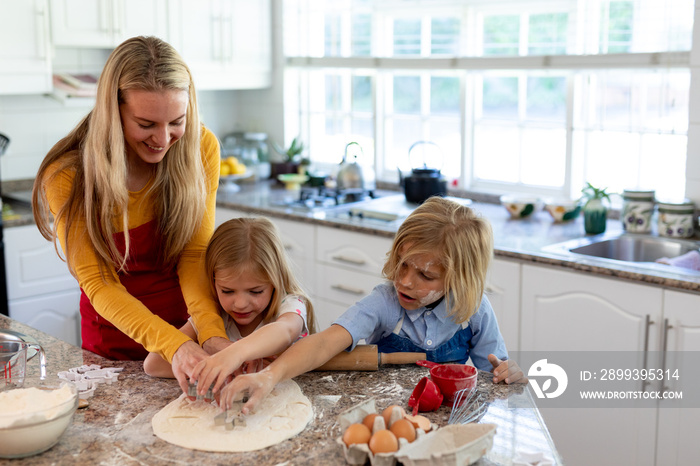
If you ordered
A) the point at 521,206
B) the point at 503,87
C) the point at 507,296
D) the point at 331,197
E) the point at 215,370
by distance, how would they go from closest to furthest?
the point at 215,370, the point at 507,296, the point at 521,206, the point at 503,87, the point at 331,197

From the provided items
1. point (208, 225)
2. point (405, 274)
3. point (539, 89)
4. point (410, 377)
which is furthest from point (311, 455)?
point (539, 89)

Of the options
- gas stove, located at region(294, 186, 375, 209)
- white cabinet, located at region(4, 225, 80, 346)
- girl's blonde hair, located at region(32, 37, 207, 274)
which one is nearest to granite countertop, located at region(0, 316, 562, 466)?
girl's blonde hair, located at region(32, 37, 207, 274)

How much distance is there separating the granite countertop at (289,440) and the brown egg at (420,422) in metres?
0.09

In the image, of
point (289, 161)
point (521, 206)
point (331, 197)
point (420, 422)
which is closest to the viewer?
point (420, 422)

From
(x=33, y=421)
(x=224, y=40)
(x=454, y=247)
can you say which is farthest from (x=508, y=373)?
(x=224, y=40)

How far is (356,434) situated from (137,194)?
0.84 meters

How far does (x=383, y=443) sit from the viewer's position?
3.91 feet

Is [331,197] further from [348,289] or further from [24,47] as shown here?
[24,47]

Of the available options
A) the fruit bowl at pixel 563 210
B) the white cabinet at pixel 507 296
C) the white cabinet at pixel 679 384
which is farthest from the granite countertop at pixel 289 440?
the fruit bowl at pixel 563 210

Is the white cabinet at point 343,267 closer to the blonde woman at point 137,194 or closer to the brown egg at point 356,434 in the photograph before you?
the blonde woman at point 137,194

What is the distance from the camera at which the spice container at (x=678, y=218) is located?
→ 2764 millimetres

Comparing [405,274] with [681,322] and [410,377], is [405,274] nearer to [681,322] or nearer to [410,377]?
[410,377]

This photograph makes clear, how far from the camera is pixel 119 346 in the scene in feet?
6.34

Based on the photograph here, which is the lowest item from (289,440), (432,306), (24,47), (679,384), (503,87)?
(679,384)
